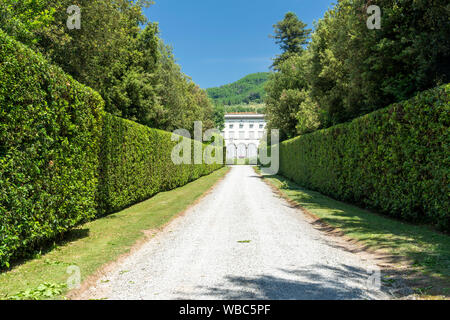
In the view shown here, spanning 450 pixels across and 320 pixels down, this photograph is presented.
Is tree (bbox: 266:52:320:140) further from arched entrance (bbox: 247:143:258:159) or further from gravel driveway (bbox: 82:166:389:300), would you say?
arched entrance (bbox: 247:143:258:159)

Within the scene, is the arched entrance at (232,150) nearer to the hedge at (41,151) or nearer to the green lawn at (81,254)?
the green lawn at (81,254)

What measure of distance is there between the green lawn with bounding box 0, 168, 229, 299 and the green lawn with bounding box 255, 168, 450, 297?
498 centimetres

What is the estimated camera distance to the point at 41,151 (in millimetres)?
5664

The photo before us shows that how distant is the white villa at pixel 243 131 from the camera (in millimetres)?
96438

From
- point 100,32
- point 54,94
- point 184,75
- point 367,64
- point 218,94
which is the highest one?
point 218,94

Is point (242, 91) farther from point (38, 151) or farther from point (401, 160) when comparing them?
point (38, 151)

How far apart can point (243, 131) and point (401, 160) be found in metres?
90.5

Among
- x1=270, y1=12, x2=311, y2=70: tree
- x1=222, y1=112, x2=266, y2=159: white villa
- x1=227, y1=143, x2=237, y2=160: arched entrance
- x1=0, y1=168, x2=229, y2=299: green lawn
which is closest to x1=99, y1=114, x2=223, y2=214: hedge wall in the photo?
x1=0, y1=168, x2=229, y2=299: green lawn

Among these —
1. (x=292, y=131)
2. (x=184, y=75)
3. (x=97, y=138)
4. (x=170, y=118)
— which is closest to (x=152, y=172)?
(x=97, y=138)

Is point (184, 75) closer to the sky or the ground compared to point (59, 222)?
closer to the sky

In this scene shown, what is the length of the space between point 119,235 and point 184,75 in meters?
42.1

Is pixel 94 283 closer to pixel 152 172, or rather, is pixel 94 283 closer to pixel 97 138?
pixel 97 138

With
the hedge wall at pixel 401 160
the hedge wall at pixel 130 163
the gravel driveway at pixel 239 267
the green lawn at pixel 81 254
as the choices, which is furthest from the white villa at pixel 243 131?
the gravel driveway at pixel 239 267

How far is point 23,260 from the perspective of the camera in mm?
5379
